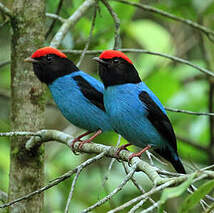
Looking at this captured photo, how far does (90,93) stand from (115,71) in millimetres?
645

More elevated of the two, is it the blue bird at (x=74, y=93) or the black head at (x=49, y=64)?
the black head at (x=49, y=64)

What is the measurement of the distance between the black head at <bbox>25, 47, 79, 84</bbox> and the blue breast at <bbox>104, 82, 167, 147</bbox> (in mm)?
656

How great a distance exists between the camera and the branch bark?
3.84m

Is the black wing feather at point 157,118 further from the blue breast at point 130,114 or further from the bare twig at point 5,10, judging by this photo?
the bare twig at point 5,10

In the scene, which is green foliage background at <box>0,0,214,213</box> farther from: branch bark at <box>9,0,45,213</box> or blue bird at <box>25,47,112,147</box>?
blue bird at <box>25,47,112,147</box>

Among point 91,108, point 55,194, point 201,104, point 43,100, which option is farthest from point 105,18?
point 55,194

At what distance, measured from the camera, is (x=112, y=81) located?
13.5 ft

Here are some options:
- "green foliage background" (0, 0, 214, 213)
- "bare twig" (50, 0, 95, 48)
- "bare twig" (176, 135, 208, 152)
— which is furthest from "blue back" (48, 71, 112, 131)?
Result: "bare twig" (176, 135, 208, 152)

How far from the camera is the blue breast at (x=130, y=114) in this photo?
3928 mm

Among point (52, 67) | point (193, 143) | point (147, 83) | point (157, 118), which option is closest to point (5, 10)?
point (52, 67)

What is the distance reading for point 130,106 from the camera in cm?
401

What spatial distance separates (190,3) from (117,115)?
2239 millimetres

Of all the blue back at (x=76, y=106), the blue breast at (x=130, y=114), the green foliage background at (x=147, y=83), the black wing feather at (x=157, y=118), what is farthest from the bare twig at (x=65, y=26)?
the black wing feather at (x=157, y=118)

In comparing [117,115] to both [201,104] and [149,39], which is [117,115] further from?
[149,39]
